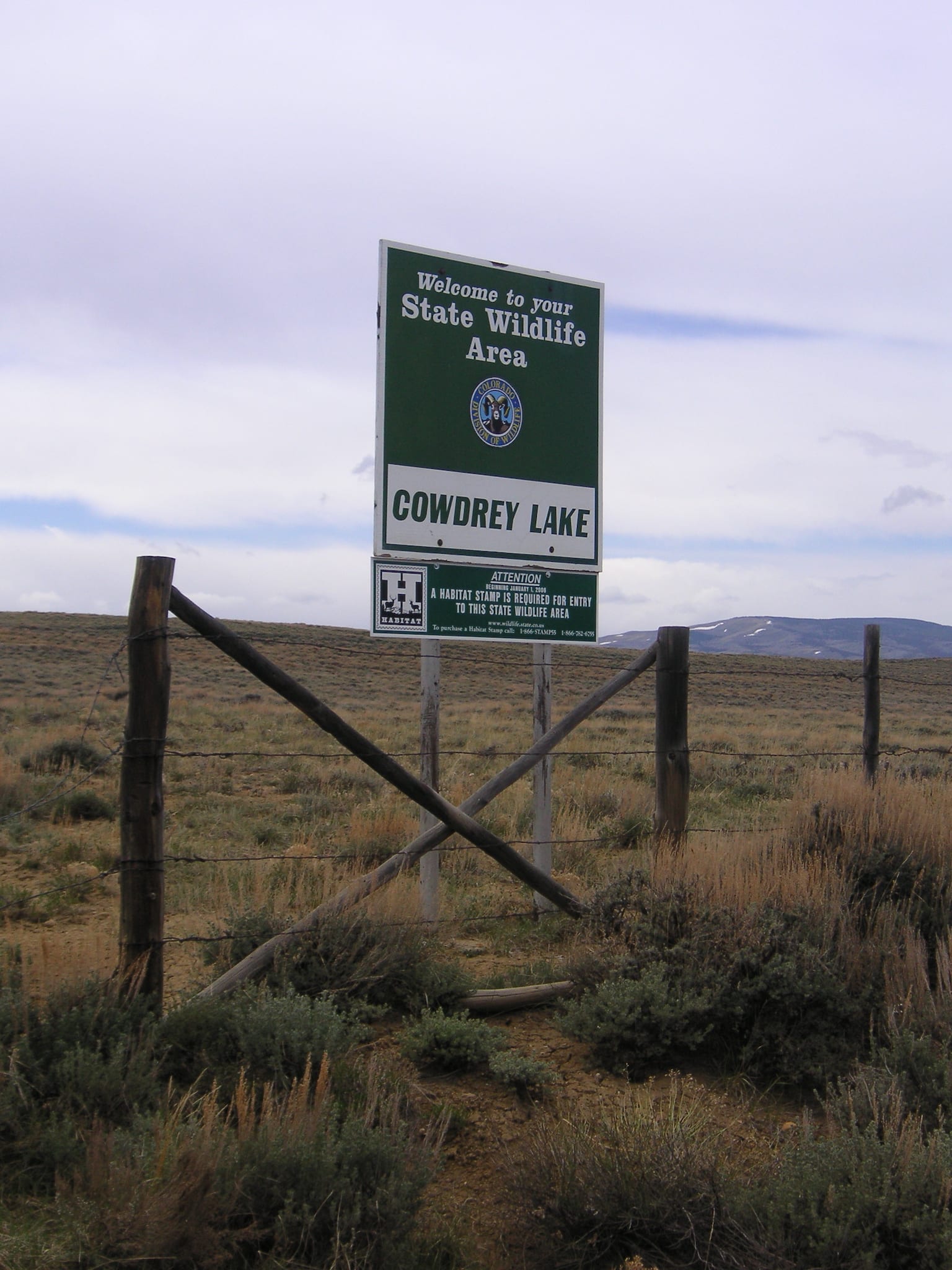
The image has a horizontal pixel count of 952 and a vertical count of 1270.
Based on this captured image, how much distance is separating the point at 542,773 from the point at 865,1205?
3990 mm

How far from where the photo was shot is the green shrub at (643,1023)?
13.4 feet

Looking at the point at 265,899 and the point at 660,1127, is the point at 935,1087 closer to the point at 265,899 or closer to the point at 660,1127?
the point at 660,1127

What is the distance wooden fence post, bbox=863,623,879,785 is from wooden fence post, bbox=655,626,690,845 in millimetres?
1462

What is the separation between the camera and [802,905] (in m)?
4.63

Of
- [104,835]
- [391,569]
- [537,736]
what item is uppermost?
[391,569]

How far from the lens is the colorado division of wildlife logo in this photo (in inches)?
242

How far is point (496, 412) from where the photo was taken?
6215 mm

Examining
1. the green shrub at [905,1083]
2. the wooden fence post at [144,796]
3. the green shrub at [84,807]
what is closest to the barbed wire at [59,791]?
the wooden fence post at [144,796]

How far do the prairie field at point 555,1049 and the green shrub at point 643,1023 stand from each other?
0.01 meters

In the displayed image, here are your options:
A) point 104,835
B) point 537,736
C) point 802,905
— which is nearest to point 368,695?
point 104,835

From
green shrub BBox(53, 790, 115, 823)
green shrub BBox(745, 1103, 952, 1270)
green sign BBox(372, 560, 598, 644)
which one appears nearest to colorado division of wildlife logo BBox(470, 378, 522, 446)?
green sign BBox(372, 560, 598, 644)

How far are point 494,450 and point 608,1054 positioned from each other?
3.56m

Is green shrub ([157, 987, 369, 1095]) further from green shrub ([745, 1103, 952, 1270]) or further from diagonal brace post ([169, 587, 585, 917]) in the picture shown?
green shrub ([745, 1103, 952, 1270])

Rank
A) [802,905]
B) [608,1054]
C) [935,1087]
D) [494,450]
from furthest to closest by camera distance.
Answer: [494,450] < [802,905] < [608,1054] < [935,1087]
